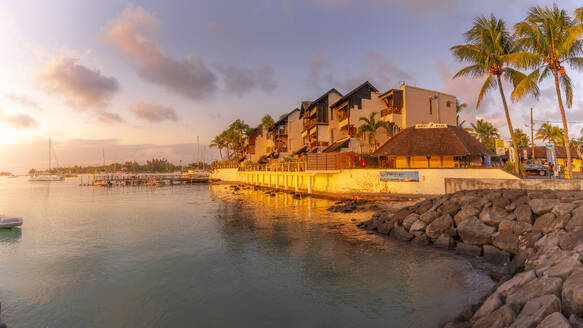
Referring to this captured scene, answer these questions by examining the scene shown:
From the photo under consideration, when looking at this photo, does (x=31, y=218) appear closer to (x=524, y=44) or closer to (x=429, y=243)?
(x=429, y=243)

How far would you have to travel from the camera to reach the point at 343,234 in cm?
1741

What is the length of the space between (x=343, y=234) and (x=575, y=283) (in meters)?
12.2

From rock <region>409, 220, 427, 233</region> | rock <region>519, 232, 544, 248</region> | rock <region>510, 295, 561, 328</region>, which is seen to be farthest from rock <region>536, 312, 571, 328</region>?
rock <region>409, 220, 427, 233</region>

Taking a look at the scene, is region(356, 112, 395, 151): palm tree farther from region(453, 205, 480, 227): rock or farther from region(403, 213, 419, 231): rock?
region(453, 205, 480, 227): rock

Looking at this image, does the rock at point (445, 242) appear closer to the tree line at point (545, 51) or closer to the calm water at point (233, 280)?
the calm water at point (233, 280)

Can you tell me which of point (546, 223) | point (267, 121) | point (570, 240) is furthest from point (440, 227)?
point (267, 121)

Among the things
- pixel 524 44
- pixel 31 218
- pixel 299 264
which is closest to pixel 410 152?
pixel 524 44

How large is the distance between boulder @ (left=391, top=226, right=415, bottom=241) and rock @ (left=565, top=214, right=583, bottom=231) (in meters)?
6.42

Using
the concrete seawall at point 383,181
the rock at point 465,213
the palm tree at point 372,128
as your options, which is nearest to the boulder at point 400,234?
the rock at point 465,213

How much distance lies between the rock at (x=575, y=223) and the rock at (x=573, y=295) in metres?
5.40

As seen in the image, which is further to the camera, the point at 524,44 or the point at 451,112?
the point at 451,112

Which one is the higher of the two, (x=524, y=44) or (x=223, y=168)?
(x=524, y=44)

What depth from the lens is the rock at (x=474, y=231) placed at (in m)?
13.0

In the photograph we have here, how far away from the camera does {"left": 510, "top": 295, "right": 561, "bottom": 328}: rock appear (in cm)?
499
